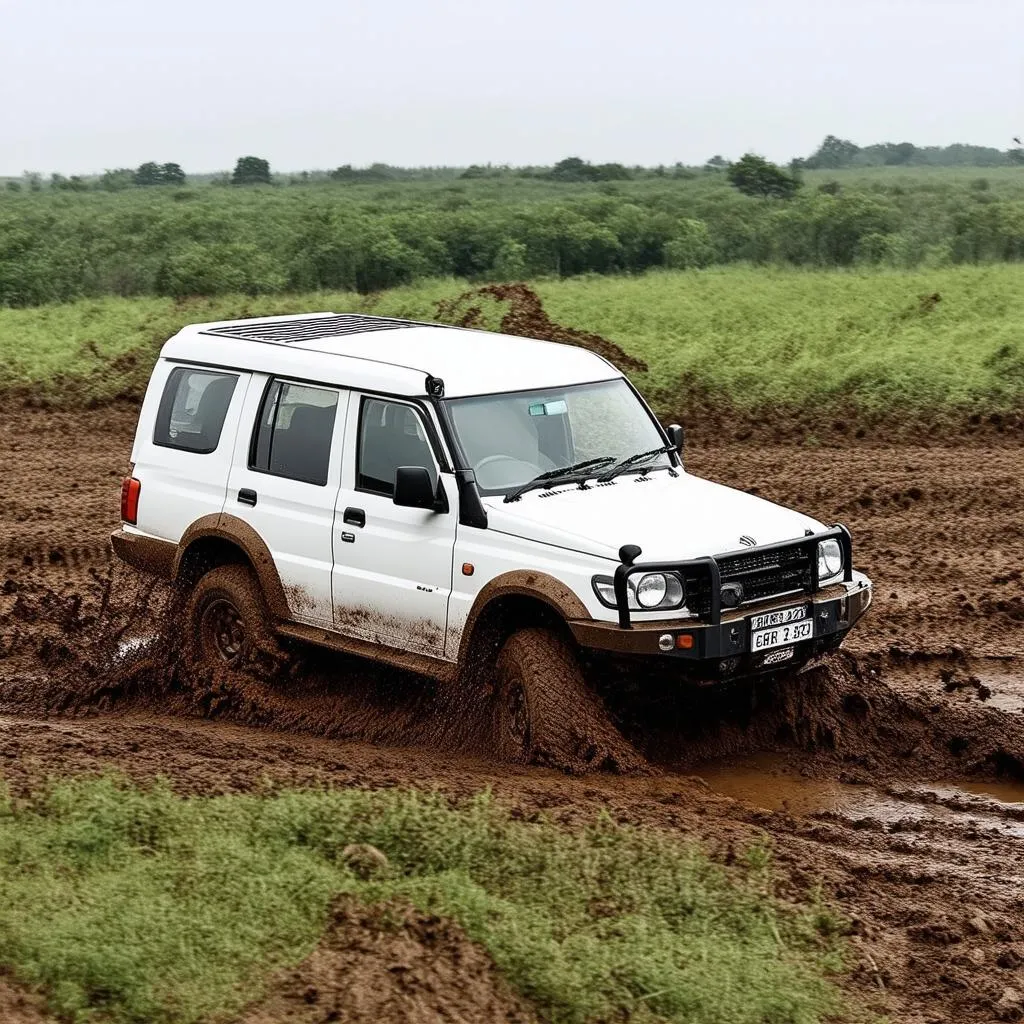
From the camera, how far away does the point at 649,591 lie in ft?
23.8

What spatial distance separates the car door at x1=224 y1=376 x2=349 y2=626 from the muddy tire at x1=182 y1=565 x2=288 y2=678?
26 cm

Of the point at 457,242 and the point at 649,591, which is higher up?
the point at 457,242

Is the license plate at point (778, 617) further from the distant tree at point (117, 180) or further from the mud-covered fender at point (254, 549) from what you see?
the distant tree at point (117, 180)

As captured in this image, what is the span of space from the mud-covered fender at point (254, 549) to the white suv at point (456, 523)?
1 centimetres

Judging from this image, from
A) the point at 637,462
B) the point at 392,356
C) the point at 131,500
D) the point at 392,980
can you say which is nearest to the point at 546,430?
the point at 637,462

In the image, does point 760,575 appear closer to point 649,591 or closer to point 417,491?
point 649,591

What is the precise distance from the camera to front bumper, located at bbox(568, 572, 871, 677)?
7.22 meters

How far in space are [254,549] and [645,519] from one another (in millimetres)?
2300

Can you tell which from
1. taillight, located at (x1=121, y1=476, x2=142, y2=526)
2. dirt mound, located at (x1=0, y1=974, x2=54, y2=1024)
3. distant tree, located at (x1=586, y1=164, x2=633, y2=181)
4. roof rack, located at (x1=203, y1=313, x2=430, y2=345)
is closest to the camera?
dirt mound, located at (x1=0, y1=974, x2=54, y2=1024)

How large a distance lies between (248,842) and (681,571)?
2350 mm

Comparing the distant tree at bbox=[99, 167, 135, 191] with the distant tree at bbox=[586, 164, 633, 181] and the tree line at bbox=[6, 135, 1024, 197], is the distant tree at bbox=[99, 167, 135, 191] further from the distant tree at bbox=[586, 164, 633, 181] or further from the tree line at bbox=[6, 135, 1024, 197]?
the distant tree at bbox=[586, 164, 633, 181]

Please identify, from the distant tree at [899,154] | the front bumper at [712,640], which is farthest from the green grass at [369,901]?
the distant tree at [899,154]

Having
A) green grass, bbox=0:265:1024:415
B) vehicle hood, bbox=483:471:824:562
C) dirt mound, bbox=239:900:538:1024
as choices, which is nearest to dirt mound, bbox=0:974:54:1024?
dirt mound, bbox=239:900:538:1024

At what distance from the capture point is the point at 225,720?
8.84 metres
